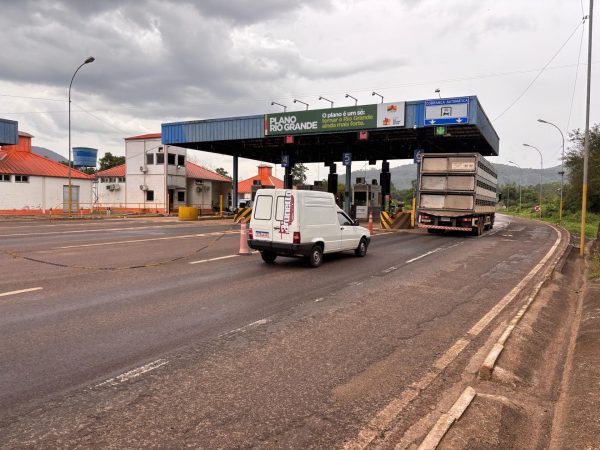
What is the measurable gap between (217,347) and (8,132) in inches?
1458

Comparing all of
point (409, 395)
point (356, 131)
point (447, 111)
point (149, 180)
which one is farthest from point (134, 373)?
point (149, 180)

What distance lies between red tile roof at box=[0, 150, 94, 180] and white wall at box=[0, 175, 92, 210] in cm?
43

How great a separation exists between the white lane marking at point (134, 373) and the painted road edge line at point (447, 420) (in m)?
2.62

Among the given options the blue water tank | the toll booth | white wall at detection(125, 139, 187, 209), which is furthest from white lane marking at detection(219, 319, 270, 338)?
the blue water tank

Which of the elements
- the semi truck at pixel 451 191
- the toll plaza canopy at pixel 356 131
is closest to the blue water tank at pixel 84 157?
the toll plaza canopy at pixel 356 131

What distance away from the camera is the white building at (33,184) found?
3647 cm

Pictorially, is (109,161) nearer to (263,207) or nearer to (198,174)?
(198,174)

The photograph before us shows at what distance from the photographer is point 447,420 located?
350cm

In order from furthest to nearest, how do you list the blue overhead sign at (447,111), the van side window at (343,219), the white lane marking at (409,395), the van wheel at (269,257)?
the blue overhead sign at (447,111)
the van side window at (343,219)
the van wheel at (269,257)
the white lane marking at (409,395)

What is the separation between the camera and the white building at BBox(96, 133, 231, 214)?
144ft

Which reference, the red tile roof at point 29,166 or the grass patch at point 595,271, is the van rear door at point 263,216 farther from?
the red tile roof at point 29,166

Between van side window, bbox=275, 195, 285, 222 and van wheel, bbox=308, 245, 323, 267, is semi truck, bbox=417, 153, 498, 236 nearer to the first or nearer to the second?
van wheel, bbox=308, 245, 323, 267

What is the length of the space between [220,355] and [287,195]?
659 centimetres

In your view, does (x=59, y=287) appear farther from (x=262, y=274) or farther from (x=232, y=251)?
(x=232, y=251)
